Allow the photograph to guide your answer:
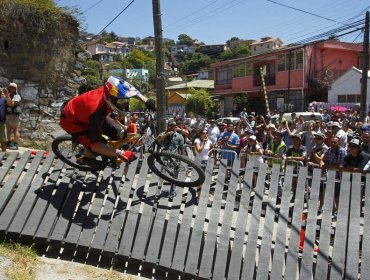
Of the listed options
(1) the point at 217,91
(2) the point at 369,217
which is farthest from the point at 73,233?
(1) the point at 217,91

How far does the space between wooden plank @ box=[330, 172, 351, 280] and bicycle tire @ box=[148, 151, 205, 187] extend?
1788 millimetres

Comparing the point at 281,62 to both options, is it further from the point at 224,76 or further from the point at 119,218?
the point at 119,218

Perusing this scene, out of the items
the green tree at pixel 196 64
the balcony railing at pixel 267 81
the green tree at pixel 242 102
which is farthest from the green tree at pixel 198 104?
the green tree at pixel 196 64

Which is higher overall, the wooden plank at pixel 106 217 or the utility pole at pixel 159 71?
the utility pole at pixel 159 71

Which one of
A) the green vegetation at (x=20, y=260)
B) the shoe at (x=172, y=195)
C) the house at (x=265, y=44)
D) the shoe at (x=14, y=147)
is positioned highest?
the house at (x=265, y=44)

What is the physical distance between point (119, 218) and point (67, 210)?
0.82m

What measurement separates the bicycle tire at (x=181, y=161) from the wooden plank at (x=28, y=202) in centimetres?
171

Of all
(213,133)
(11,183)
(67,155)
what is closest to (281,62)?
(213,133)

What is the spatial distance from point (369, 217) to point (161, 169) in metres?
2.81

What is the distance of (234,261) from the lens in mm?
5043

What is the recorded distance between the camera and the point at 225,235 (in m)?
5.25

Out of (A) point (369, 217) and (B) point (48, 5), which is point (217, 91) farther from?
(A) point (369, 217)

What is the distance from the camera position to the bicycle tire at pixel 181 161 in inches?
227

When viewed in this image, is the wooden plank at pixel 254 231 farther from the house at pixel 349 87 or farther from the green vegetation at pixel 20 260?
the house at pixel 349 87
